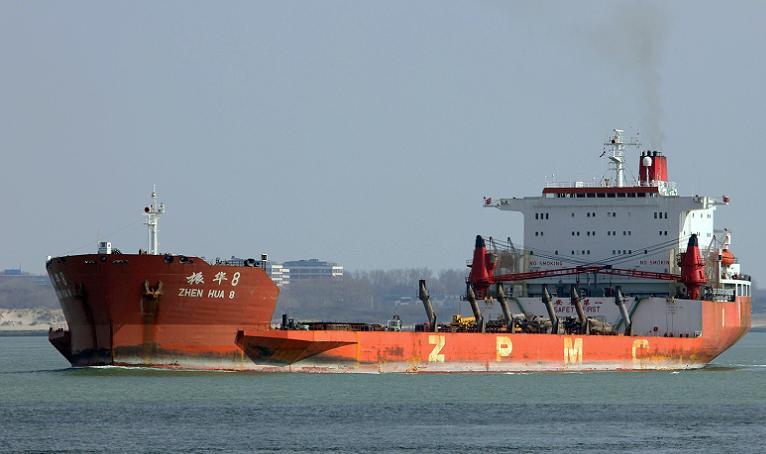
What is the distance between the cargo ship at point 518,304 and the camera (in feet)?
131

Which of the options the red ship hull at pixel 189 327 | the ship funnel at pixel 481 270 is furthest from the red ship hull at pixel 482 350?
the ship funnel at pixel 481 270

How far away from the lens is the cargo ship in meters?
39.8

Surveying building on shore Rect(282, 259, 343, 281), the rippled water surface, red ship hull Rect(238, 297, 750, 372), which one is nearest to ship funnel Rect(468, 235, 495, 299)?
red ship hull Rect(238, 297, 750, 372)

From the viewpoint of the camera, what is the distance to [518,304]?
5191cm

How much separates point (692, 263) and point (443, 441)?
72.7 ft

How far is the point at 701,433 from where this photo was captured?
31.3 m

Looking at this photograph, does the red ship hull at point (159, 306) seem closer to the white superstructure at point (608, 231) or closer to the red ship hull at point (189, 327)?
the red ship hull at point (189, 327)

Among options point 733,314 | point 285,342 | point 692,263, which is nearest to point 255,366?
point 285,342

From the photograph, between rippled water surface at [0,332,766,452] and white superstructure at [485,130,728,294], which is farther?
white superstructure at [485,130,728,294]

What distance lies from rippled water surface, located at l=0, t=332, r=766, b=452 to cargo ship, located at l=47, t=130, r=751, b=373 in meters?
0.78

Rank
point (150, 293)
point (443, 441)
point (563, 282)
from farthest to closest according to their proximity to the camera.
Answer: point (563, 282) → point (150, 293) → point (443, 441)

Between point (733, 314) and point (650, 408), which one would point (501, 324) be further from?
point (650, 408)

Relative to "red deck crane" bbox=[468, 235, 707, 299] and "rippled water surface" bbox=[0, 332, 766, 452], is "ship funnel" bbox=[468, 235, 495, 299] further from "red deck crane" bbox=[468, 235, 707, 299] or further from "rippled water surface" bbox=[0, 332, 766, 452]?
"rippled water surface" bbox=[0, 332, 766, 452]

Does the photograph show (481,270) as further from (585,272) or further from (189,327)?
(189,327)
